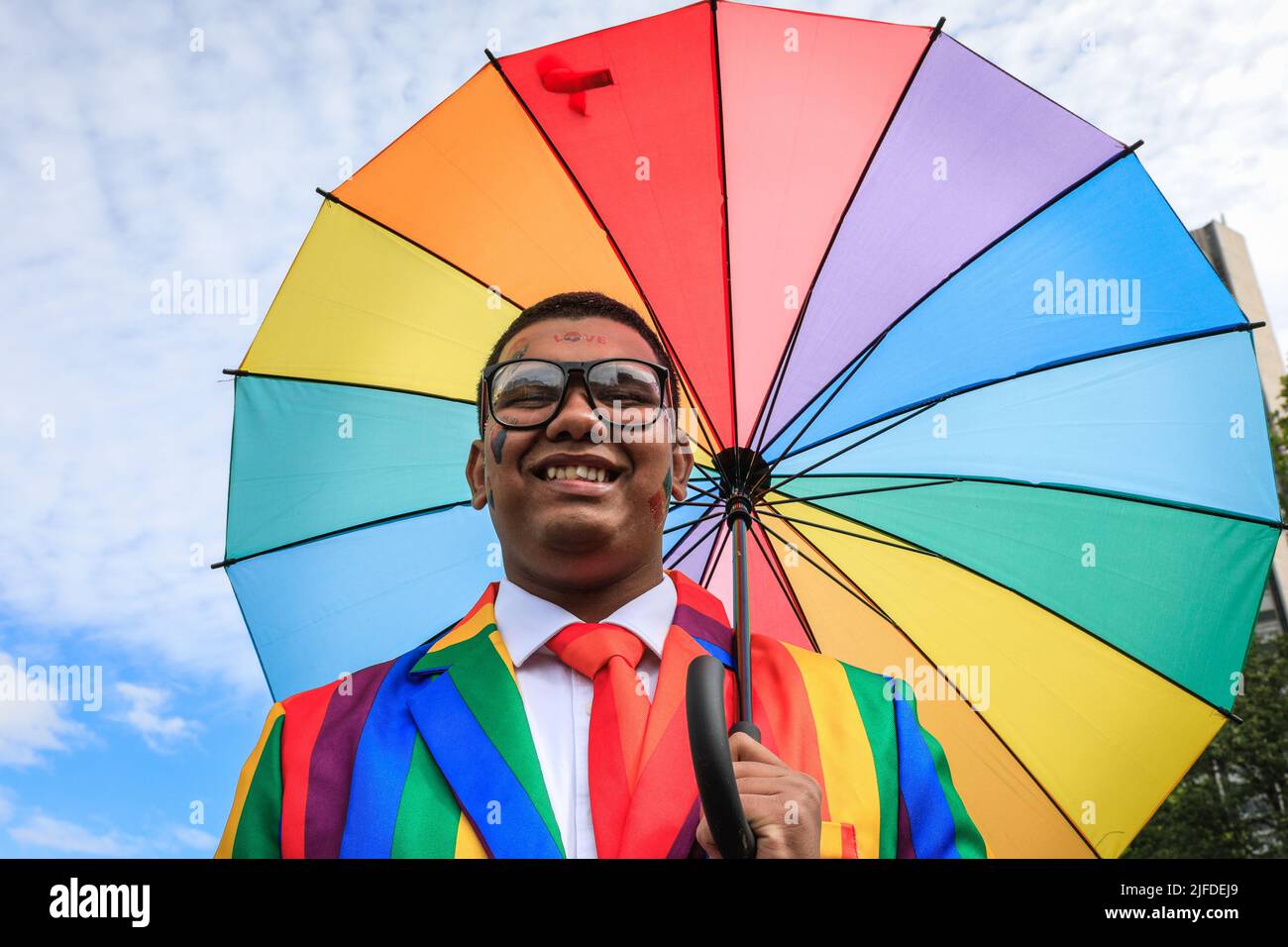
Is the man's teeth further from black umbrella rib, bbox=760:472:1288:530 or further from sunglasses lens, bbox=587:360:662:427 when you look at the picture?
black umbrella rib, bbox=760:472:1288:530

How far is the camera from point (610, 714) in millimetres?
2287

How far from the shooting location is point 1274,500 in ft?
12.0

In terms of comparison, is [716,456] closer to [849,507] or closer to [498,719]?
[849,507]

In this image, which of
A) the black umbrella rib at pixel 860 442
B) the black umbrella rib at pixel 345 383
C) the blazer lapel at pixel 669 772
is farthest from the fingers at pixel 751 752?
the black umbrella rib at pixel 345 383

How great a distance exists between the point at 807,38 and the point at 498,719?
2.52 m

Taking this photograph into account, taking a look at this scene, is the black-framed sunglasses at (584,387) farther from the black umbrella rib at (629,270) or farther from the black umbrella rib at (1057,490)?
the black umbrella rib at (1057,490)

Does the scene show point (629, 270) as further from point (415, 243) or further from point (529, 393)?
point (529, 393)

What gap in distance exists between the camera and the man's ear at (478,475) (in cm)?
286

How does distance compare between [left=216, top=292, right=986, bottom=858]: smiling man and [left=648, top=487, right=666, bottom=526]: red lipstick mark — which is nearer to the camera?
[left=216, top=292, right=986, bottom=858]: smiling man

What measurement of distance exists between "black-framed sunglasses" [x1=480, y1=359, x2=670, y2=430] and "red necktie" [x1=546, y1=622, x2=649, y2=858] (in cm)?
50

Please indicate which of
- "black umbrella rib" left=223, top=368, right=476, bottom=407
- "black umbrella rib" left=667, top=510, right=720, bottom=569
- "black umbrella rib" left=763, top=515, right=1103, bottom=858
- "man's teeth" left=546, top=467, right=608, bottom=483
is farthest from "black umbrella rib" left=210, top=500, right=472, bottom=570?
"black umbrella rib" left=763, top=515, right=1103, bottom=858

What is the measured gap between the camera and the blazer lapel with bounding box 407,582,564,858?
2.10m

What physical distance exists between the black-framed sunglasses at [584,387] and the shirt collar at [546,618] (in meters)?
0.43

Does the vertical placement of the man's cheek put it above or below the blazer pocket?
above
